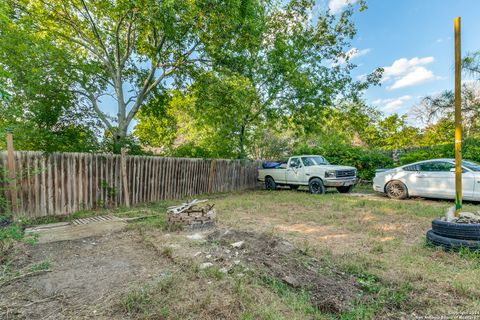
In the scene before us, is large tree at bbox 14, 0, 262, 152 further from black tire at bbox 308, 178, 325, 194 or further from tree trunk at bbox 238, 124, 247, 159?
black tire at bbox 308, 178, 325, 194

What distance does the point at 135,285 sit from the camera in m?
2.67

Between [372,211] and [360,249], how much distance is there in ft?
10.6

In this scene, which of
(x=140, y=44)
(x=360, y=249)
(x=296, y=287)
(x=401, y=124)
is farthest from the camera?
(x=401, y=124)

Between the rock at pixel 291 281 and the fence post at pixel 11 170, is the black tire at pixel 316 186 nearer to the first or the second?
the rock at pixel 291 281

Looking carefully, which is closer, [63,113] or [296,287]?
[296,287]

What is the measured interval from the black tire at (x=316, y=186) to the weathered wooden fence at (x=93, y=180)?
452 cm

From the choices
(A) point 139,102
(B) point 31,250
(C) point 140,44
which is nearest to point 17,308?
(B) point 31,250

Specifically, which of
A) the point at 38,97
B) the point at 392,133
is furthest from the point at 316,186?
the point at 392,133

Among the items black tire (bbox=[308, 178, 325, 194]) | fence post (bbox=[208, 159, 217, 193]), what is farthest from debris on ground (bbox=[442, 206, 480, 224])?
fence post (bbox=[208, 159, 217, 193])

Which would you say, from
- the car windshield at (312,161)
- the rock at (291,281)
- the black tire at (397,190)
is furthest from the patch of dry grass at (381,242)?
the car windshield at (312,161)

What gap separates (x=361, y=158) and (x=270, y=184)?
485 cm

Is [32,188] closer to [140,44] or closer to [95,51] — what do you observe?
[95,51]

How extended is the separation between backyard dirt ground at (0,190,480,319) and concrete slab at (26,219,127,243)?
236 mm

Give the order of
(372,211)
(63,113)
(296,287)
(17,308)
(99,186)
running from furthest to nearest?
(63,113)
(99,186)
(372,211)
(296,287)
(17,308)
